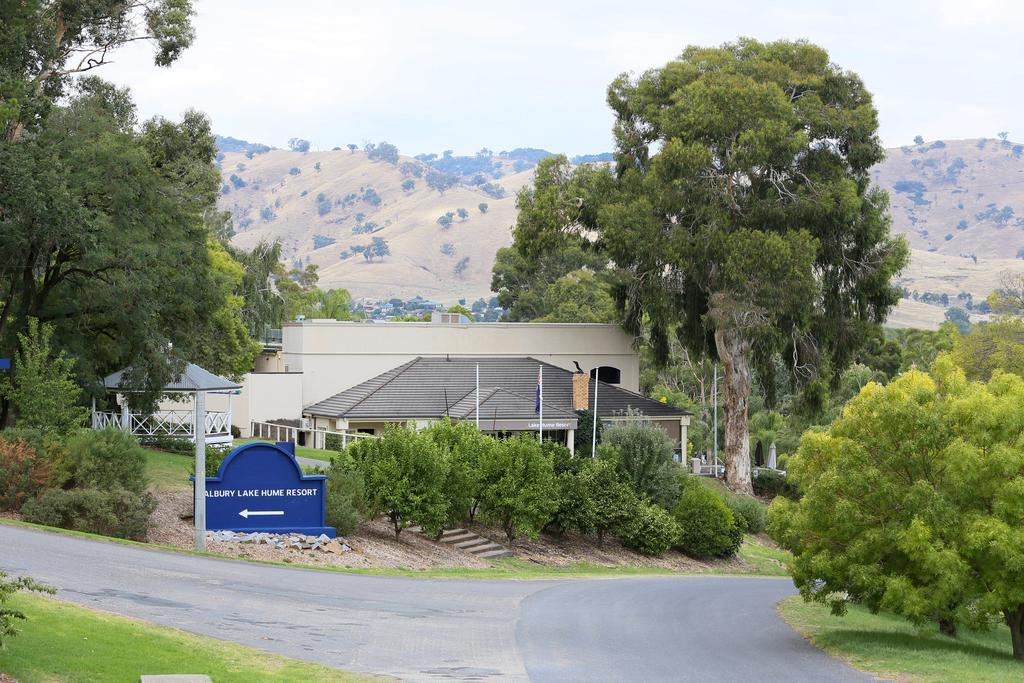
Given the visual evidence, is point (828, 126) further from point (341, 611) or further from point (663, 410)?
point (341, 611)

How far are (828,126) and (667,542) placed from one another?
24.3 meters

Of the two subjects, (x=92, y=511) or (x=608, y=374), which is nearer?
(x=92, y=511)

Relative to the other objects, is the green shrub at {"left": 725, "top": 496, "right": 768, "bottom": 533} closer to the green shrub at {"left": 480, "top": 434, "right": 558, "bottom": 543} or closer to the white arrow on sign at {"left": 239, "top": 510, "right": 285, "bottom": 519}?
the green shrub at {"left": 480, "top": 434, "right": 558, "bottom": 543}

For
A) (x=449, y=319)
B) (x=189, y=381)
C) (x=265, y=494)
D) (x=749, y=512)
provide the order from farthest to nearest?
(x=449, y=319) < (x=749, y=512) < (x=189, y=381) < (x=265, y=494)

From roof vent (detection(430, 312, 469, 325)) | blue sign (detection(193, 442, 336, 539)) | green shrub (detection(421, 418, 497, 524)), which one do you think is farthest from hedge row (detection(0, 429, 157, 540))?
roof vent (detection(430, 312, 469, 325))

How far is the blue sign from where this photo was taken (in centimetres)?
3078

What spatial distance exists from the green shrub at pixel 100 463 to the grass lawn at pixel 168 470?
1815 mm

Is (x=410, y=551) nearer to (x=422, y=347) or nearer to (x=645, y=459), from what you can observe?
(x=645, y=459)

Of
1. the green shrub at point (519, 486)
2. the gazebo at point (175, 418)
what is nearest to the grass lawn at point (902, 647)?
the green shrub at point (519, 486)

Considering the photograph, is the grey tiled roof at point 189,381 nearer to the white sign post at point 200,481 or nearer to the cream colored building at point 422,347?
the white sign post at point 200,481

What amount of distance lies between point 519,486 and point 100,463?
43.2 ft

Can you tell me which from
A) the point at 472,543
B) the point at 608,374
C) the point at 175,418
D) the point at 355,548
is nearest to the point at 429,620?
the point at 355,548

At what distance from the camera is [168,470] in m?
38.5

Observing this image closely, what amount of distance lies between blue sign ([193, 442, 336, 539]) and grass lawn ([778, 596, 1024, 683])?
458 inches
